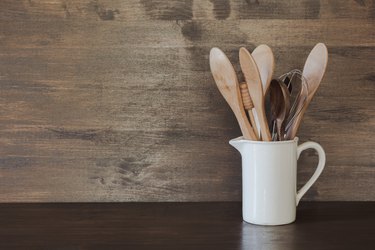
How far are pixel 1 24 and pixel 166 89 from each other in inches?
14.1

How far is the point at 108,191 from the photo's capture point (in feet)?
3.23

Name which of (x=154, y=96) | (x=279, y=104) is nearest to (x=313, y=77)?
(x=279, y=104)

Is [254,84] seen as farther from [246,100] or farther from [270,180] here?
[270,180]

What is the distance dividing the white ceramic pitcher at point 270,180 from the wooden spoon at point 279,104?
0.03 m

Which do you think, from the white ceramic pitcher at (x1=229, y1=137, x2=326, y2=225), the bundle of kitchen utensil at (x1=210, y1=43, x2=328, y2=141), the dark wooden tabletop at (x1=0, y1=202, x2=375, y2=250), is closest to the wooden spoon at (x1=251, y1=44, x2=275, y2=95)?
the bundle of kitchen utensil at (x1=210, y1=43, x2=328, y2=141)

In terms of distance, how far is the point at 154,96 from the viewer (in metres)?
0.97

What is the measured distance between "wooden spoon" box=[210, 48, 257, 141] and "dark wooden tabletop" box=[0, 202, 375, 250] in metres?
0.17

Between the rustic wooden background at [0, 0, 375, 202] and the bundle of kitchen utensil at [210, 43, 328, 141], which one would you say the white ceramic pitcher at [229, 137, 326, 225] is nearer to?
the bundle of kitchen utensil at [210, 43, 328, 141]

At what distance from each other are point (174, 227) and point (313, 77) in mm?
367

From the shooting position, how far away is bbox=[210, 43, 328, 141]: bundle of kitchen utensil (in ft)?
2.65

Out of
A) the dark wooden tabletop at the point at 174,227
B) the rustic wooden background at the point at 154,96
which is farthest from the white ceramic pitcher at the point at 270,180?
the rustic wooden background at the point at 154,96

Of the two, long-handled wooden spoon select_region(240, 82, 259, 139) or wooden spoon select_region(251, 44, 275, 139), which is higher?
wooden spoon select_region(251, 44, 275, 139)

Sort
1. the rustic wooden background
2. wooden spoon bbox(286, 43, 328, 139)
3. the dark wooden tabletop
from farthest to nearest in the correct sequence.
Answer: the rustic wooden background → wooden spoon bbox(286, 43, 328, 139) → the dark wooden tabletop

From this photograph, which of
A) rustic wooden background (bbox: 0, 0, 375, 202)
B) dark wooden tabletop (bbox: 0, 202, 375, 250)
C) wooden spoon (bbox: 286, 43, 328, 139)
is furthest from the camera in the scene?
rustic wooden background (bbox: 0, 0, 375, 202)
